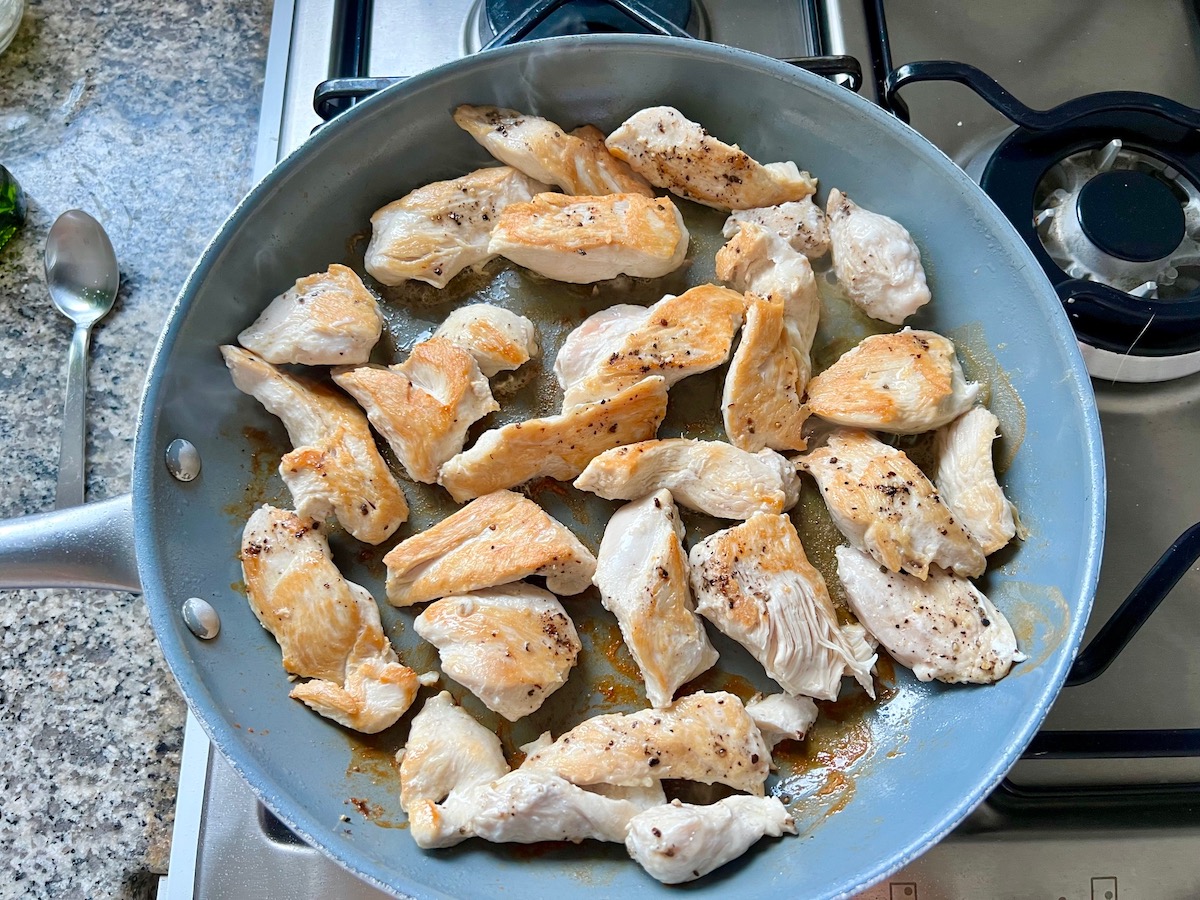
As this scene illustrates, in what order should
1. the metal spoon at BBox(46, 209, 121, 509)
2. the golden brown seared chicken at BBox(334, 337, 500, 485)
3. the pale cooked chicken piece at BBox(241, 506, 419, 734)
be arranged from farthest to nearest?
the metal spoon at BBox(46, 209, 121, 509), the golden brown seared chicken at BBox(334, 337, 500, 485), the pale cooked chicken piece at BBox(241, 506, 419, 734)

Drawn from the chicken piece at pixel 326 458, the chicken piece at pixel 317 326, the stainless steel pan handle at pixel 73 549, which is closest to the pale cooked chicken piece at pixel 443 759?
the chicken piece at pixel 326 458

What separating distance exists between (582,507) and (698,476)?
0.18 metres

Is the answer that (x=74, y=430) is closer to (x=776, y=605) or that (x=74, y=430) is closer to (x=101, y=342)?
(x=101, y=342)

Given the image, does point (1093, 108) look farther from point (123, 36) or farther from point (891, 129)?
point (123, 36)

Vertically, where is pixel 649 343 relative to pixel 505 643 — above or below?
above

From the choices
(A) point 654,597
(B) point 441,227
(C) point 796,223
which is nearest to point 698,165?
(C) point 796,223

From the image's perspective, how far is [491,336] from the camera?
1.29 metres

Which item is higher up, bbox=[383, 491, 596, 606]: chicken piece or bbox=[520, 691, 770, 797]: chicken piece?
bbox=[383, 491, 596, 606]: chicken piece

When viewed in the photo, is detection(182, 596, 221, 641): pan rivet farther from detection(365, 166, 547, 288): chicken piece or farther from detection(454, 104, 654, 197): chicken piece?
detection(454, 104, 654, 197): chicken piece

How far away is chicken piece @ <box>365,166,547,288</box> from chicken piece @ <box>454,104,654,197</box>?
0.05 m

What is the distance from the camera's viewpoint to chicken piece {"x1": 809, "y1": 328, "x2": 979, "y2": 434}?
1.26 meters

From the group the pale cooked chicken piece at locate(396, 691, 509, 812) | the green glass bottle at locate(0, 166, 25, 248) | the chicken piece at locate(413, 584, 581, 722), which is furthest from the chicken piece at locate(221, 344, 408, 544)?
the green glass bottle at locate(0, 166, 25, 248)

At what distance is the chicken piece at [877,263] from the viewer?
1.31 m

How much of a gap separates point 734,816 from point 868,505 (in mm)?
433
